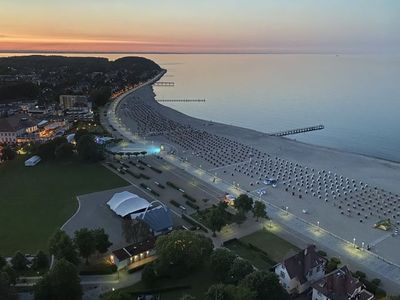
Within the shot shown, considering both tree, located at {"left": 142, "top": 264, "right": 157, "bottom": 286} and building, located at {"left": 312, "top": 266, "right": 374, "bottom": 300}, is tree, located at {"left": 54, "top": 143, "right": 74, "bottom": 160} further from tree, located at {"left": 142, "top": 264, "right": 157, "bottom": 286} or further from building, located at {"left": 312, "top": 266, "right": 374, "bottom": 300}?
building, located at {"left": 312, "top": 266, "right": 374, "bottom": 300}

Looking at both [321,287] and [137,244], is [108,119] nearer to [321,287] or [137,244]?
[137,244]

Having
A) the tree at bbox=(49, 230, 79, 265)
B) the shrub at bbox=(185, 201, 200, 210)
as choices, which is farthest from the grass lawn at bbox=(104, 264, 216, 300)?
the shrub at bbox=(185, 201, 200, 210)

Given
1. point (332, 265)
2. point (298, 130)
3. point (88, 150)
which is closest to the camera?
point (332, 265)

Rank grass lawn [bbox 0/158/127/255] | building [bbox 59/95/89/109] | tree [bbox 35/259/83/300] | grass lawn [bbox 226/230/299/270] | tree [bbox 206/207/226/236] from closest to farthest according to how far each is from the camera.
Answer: tree [bbox 35/259/83/300] → grass lawn [bbox 226/230/299/270] → tree [bbox 206/207/226/236] → grass lawn [bbox 0/158/127/255] → building [bbox 59/95/89/109]

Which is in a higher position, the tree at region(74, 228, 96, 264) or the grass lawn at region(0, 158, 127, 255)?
the tree at region(74, 228, 96, 264)

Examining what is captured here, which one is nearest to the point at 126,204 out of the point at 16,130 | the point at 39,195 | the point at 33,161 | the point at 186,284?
the point at 39,195

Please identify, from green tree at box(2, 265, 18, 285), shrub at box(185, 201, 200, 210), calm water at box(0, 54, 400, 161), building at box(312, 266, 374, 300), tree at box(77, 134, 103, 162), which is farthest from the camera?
calm water at box(0, 54, 400, 161)

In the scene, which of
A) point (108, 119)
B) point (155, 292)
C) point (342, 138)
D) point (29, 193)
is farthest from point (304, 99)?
point (155, 292)

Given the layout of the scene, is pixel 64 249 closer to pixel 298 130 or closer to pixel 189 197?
pixel 189 197
